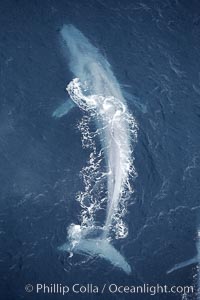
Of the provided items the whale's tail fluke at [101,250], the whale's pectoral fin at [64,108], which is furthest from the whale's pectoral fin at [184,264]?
the whale's pectoral fin at [64,108]

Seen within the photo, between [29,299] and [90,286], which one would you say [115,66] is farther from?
[29,299]

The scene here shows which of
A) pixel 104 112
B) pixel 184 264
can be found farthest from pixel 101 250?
pixel 104 112

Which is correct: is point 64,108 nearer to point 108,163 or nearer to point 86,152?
point 86,152

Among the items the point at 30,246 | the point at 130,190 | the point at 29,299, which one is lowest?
the point at 29,299

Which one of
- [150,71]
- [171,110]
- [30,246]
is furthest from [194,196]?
[30,246]

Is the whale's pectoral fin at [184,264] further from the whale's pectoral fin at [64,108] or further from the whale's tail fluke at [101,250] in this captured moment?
the whale's pectoral fin at [64,108]

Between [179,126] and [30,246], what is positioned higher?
[179,126]
